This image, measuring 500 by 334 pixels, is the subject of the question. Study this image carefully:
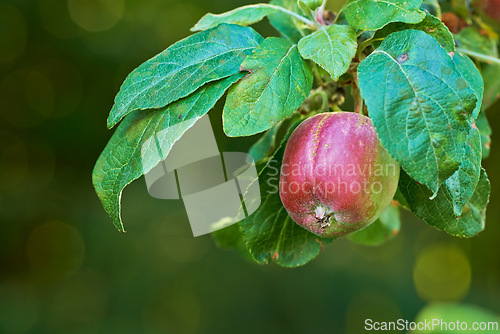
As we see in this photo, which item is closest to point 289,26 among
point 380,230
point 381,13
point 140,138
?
point 381,13

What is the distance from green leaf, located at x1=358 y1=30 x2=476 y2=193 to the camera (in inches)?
22.5

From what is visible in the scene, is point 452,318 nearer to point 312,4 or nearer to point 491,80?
point 491,80

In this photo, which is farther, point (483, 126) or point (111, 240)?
point (111, 240)

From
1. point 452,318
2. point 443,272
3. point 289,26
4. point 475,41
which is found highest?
point 289,26

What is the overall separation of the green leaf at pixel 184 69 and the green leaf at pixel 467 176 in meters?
0.31

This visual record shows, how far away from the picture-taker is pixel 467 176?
0.65 meters

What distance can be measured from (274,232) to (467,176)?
0.33m

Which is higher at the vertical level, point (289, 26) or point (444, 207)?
point (289, 26)

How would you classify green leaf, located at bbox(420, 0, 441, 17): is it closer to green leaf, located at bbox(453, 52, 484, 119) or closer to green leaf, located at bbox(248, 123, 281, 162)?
green leaf, located at bbox(453, 52, 484, 119)

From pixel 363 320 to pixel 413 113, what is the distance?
259cm

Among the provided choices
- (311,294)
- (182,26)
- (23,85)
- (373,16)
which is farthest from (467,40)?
(23,85)

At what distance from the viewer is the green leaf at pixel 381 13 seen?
66cm

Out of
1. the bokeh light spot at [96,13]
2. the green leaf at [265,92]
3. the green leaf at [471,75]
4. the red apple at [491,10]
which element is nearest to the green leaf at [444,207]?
the green leaf at [471,75]

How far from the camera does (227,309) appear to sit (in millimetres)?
2875
